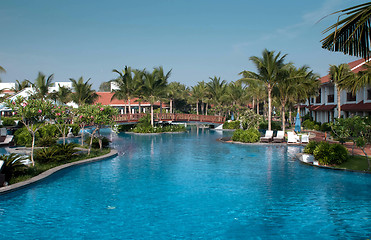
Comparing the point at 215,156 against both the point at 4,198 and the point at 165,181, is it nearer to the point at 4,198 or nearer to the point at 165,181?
the point at 165,181

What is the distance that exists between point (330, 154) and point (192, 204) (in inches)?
388

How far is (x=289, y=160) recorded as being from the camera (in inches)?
765

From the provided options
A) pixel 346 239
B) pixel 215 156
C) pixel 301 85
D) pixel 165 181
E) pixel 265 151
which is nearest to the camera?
pixel 346 239

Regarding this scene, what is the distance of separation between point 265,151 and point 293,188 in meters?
10.5

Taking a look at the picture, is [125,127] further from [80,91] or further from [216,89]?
[216,89]

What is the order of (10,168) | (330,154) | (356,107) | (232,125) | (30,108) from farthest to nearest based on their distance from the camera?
(232,125) → (356,107) → (330,154) → (30,108) → (10,168)

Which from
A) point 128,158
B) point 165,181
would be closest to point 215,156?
point 128,158

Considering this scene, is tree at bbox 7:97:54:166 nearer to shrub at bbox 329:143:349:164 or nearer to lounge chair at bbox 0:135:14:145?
lounge chair at bbox 0:135:14:145

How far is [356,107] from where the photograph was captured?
32.6 metres

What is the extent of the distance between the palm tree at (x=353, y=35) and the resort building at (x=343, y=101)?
26755 mm

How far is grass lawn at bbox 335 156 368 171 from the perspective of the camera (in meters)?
16.2

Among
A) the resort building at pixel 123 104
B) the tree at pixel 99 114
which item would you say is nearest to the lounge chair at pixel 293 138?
the tree at pixel 99 114

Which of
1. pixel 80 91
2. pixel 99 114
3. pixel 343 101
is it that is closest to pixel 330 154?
pixel 99 114

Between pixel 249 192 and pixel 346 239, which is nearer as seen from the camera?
pixel 346 239
